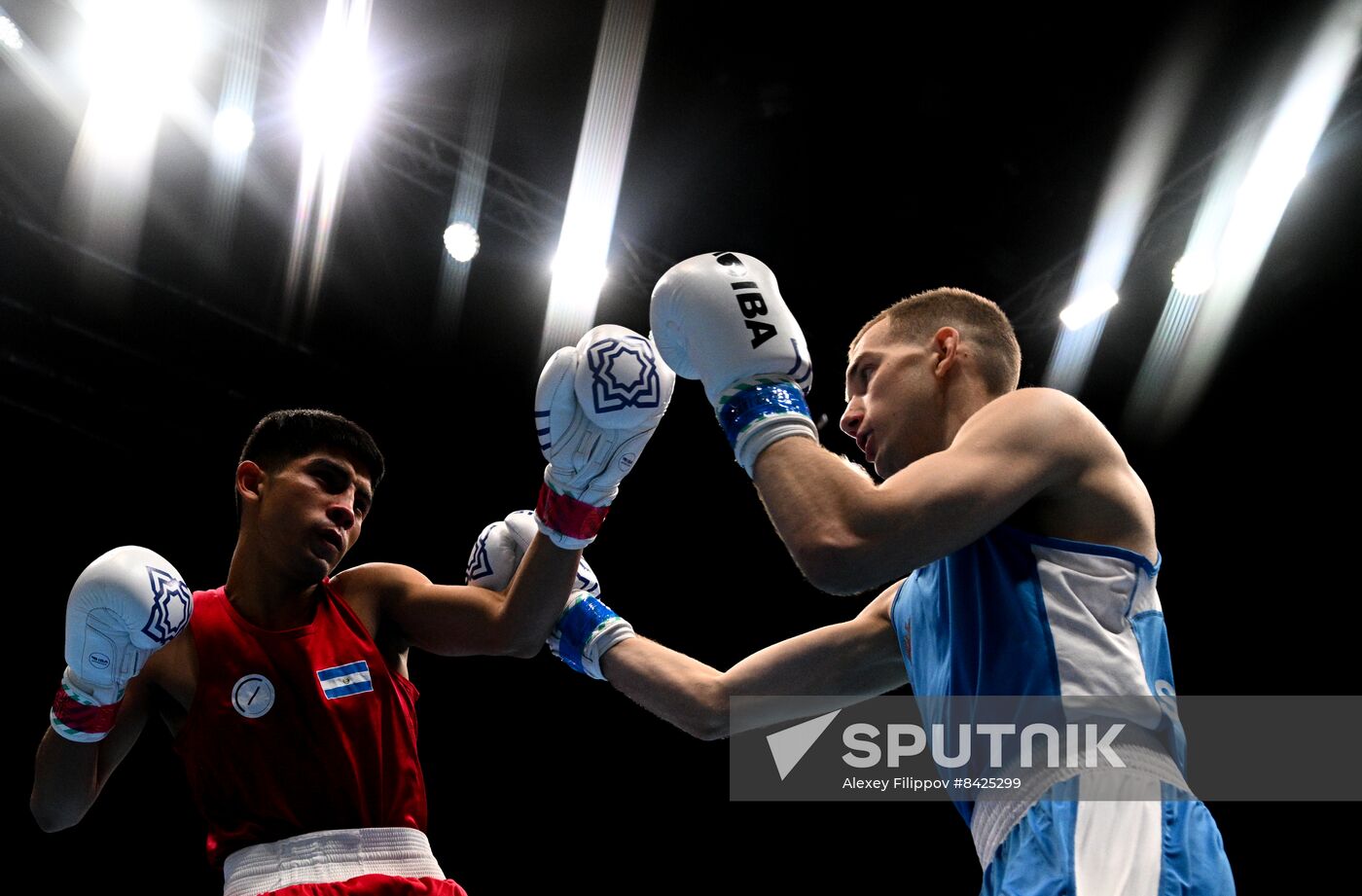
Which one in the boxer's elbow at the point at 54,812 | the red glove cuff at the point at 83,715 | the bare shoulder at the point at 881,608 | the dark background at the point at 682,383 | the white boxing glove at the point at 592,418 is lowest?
the boxer's elbow at the point at 54,812

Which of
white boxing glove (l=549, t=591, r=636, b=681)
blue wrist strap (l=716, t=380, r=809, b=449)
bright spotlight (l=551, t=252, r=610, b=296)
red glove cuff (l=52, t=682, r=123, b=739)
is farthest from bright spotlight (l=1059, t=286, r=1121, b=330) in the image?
red glove cuff (l=52, t=682, r=123, b=739)

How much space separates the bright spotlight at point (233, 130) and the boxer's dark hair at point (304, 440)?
10.8 feet

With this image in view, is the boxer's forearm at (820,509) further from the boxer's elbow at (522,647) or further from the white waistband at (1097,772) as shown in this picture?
the boxer's elbow at (522,647)

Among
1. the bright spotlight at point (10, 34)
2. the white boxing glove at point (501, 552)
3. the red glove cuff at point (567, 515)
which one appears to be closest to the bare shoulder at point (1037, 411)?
the red glove cuff at point (567, 515)

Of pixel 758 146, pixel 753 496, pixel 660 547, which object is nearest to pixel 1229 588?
pixel 753 496

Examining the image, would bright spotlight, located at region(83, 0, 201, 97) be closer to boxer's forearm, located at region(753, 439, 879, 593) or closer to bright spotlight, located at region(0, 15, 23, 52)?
bright spotlight, located at region(0, 15, 23, 52)

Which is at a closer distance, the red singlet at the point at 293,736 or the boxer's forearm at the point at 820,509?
the boxer's forearm at the point at 820,509

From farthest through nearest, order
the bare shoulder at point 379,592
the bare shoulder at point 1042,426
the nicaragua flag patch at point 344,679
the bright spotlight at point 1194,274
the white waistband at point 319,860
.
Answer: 1. the bright spotlight at point 1194,274
2. the bare shoulder at point 379,592
3. the nicaragua flag patch at point 344,679
4. the white waistband at point 319,860
5. the bare shoulder at point 1042,426

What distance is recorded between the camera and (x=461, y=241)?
612 cm

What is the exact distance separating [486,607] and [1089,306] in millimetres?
4985

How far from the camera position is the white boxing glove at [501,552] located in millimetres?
2578

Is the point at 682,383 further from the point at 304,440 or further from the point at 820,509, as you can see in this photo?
the point at 820,509

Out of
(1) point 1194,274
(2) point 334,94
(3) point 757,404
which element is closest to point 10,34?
(2) point 334,94

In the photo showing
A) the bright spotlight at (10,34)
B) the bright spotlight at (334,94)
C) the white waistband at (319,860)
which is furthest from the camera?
the bright spotlight at (334,94)
